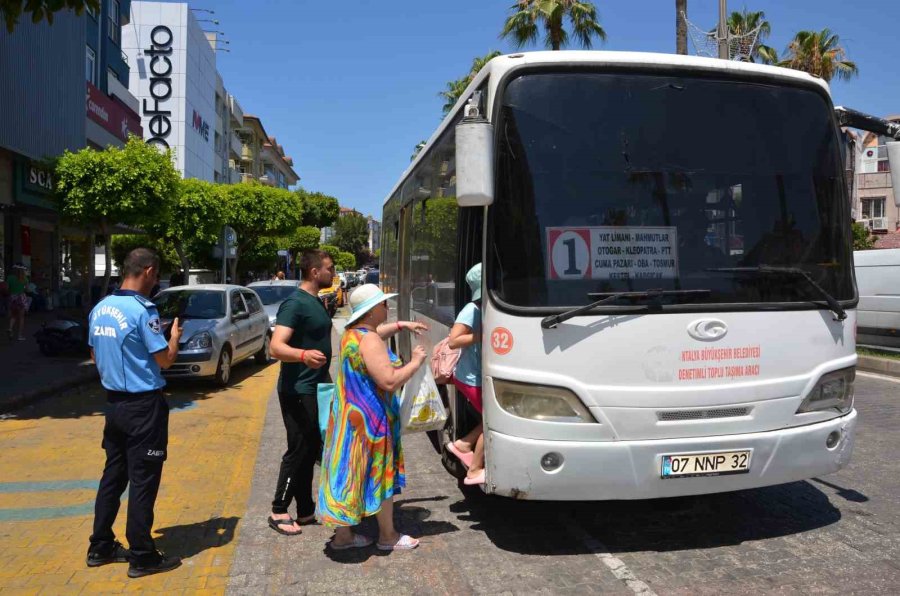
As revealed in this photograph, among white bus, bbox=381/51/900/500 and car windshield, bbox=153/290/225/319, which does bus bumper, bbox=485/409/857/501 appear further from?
car windshield, bbox=153/290/225/319

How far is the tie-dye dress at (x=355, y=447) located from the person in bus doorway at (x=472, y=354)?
57 centimetres

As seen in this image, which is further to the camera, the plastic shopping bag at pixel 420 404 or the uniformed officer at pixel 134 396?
the plastic shopping bag at pixel 420 404

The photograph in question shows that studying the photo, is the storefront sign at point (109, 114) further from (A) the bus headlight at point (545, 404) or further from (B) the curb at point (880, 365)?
(A) the bus headlight at point (545, 404)

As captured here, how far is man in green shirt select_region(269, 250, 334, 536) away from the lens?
487 cm

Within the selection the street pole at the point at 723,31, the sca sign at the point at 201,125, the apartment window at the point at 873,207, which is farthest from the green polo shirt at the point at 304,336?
the sca sign at the point at 201,125

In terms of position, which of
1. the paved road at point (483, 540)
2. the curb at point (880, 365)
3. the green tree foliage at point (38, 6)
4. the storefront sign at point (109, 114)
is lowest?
the paved road at point (483, 540)

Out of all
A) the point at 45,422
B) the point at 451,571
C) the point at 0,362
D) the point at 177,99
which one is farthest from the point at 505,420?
the point at 177,99

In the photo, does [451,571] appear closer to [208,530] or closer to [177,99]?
[208,530]

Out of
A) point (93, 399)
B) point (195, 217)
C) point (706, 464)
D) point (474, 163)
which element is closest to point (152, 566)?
point (474, 163)

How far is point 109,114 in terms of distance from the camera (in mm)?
26359

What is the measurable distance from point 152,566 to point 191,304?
8600 mm

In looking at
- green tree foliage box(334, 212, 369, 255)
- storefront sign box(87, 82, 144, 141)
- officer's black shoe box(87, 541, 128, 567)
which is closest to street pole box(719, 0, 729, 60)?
officer's black shoe box(87, 541, 128, 567)

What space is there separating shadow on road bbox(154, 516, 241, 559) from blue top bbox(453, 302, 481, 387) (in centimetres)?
188

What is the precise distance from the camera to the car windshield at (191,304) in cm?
1215
